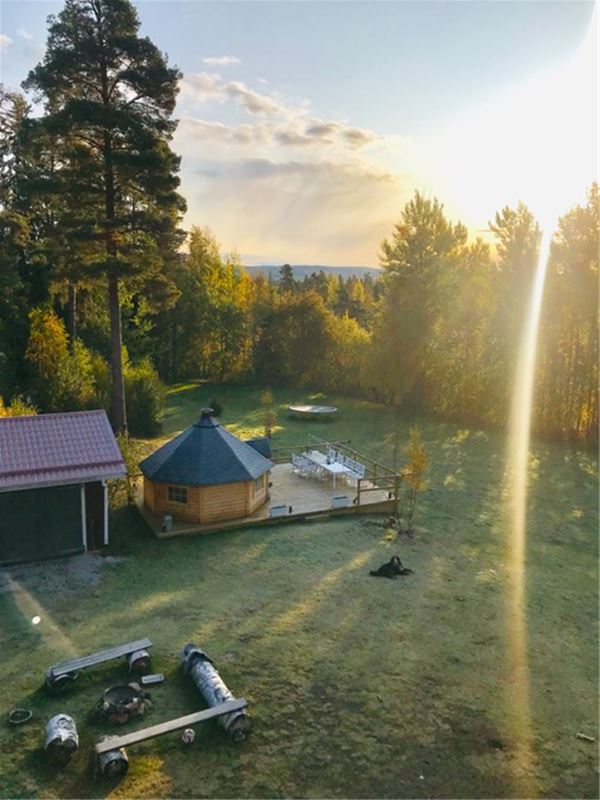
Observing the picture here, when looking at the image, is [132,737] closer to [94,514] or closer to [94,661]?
[94,661]

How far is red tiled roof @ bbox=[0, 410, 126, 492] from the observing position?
41.1 ft

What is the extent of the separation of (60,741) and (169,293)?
52.7ft

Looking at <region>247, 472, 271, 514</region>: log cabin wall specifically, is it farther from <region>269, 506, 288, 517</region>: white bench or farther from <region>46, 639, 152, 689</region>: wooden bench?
<region>46, 639, 152, 689</region>: wooden bench

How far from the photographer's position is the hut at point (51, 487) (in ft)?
41.0

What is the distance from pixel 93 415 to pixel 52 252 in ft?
24.0

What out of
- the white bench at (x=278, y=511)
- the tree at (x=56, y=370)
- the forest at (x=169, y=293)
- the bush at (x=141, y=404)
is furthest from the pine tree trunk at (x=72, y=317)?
the white bench at (x=278, y=511)

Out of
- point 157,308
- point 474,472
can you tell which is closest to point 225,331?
point 157,308

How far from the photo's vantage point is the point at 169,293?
816 inches

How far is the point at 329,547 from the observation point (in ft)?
46.4

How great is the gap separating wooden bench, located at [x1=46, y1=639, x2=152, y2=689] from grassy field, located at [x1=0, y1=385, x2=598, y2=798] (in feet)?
0.80

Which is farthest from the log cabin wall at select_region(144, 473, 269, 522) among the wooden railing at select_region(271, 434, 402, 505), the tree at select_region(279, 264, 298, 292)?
the tree at select_region(279, 264, 298, 292)

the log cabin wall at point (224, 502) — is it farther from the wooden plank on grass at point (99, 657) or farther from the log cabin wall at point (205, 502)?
the wooden plank on grass at point (99, 657)

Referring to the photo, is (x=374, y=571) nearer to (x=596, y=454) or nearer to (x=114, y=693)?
(x=114, y=693)

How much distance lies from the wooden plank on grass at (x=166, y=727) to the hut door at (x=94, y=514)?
6.62 metres
